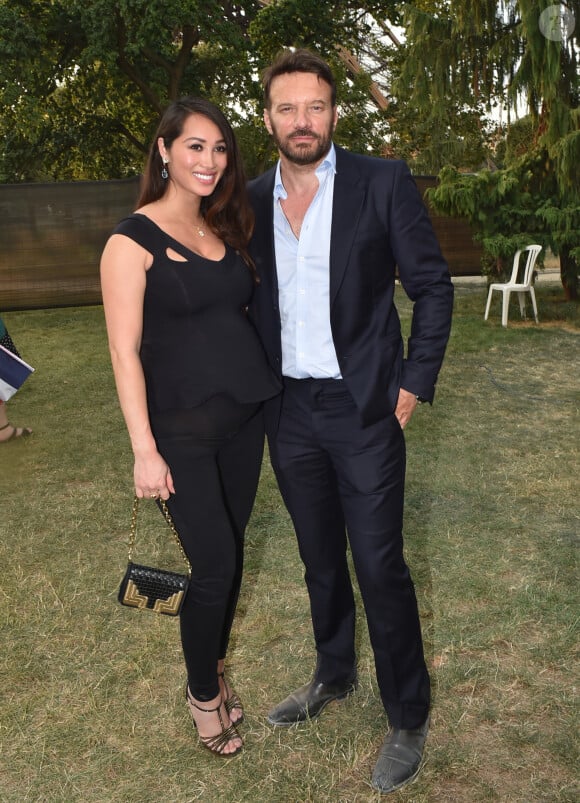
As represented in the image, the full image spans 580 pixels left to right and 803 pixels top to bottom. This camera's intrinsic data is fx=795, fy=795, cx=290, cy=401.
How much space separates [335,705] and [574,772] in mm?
883

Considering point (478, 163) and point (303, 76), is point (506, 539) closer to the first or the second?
point (303, 76)

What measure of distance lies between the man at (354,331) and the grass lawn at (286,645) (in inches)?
13.5

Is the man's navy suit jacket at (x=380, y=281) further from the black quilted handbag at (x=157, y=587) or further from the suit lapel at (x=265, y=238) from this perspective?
the black quilted handbag at (x=157, y=587)

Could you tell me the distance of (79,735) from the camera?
117 inches

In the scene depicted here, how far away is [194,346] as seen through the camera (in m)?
2.43

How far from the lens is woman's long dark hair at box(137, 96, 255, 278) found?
8.28ft

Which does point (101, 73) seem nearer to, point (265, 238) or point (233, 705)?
point (265, 238)

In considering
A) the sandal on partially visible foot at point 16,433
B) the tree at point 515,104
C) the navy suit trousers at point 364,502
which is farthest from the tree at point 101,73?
the navy suit trousers at point 364,502

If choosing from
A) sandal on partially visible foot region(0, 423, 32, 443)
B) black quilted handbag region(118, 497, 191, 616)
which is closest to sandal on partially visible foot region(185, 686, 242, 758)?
black quilted handbag region(118, 497, 191, 616)

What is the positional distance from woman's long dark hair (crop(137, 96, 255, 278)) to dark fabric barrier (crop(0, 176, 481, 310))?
37.6ft

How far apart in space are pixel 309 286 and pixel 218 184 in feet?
1.60

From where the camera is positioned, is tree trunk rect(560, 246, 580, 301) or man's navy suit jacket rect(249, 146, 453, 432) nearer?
man's navy suit jacket rect(249, 146, 453, 432)

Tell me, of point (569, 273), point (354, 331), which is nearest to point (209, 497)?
point (354, 331)

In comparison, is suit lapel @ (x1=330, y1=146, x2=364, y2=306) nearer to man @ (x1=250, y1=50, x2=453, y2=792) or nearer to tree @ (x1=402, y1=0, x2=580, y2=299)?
man @ (x1=250, y1=50, x2=453, y2=792)
